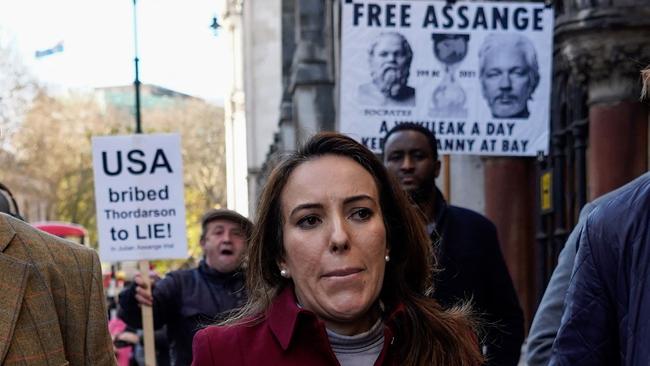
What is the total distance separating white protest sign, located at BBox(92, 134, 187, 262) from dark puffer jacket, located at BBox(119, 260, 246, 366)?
135cm

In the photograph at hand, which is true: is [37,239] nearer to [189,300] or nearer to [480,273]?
[480,273]

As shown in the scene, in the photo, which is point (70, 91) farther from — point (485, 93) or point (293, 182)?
point (293, 182)

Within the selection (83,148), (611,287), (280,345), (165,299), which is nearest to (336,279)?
(280,345)

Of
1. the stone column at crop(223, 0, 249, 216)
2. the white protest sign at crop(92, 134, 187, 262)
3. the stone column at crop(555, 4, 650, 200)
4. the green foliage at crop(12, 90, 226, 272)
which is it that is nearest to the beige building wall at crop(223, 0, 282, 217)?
the stone column at crop(223, 0, 249, 216)

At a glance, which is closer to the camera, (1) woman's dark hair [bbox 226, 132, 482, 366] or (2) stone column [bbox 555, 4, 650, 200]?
(1) woman's dark hair [bbox 226, 132, 482, 366]

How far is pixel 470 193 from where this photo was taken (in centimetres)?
1659

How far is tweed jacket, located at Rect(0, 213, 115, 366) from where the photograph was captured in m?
3.53

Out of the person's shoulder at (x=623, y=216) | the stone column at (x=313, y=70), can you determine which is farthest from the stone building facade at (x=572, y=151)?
the stone column at (x=313, y=70)

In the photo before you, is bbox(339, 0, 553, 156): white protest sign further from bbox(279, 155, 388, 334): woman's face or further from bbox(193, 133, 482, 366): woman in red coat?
bbox(279, 155, 388, 334): woman's face

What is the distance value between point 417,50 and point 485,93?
581mm

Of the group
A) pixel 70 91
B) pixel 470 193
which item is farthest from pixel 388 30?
pixel 70 91

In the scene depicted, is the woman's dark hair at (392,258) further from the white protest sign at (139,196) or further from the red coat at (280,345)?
the white protest sign at (139,196)

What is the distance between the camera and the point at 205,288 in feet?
27.8

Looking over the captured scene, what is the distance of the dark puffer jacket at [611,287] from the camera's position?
329 cm
